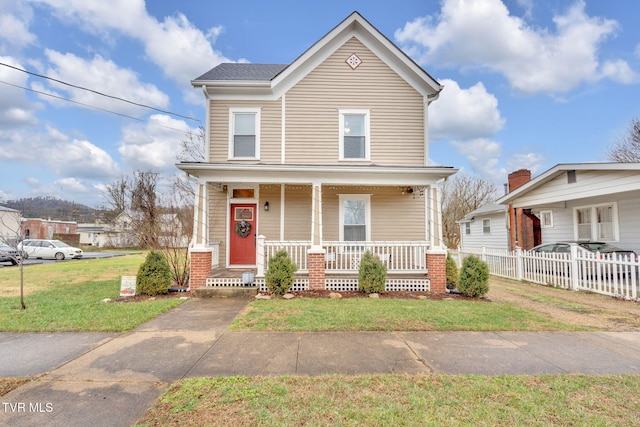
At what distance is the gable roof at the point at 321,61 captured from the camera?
9500mm

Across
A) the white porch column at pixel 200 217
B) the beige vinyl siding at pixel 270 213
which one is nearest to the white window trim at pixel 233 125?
the beige vinyl siding at pixel 270 213

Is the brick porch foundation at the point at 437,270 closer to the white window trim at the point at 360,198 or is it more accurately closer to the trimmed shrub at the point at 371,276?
the trimmed shrub at the point at 371,276

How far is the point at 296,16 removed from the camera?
12891 mm

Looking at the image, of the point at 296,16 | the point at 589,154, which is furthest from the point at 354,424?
the point at 589,154

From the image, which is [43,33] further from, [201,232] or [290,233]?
[290,233]

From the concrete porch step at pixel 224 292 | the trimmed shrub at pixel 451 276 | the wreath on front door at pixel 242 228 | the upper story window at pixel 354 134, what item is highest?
the upper story window at pixel 354 134

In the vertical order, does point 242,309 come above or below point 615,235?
below

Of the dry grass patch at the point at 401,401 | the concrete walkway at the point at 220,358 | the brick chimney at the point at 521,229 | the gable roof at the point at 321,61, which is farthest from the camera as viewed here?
the brick chimney at the point at 521,229

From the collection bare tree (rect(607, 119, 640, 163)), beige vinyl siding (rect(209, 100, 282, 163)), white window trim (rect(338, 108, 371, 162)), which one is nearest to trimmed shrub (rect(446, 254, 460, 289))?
white window trim (rect(338, 108, 371, 162))

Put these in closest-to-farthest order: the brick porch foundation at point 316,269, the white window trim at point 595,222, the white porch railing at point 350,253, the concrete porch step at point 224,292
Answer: the concrete porch step at point 224,292 → the brick porch foundation at point 316,269 → the white porch railing at point 350,253 → the white window trim at point 595,222

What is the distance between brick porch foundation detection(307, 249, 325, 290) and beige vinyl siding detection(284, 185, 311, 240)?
1854mm

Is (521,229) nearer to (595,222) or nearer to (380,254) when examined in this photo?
(595,222)

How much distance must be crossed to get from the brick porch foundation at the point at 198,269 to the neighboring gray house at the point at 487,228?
49.8 feet

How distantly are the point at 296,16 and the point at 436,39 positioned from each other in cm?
672
